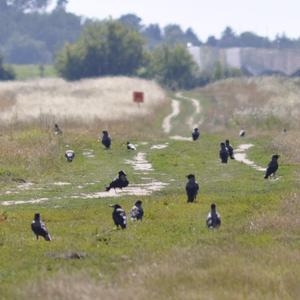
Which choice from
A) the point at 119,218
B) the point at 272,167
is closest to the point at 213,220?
the point at 119,218

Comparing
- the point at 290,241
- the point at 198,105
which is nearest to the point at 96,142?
the point at 290,241

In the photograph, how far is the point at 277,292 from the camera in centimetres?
1722

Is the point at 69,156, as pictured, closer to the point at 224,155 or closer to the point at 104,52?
the point at 224,155

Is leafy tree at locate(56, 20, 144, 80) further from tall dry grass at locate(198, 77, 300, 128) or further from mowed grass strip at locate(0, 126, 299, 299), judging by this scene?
mowed grass strip at locate(0, 126, 299, 299)

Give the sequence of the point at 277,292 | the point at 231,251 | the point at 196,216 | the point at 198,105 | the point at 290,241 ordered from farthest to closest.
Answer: the point at 198,105 < the point at 196,216 < the point at 290,241 < the point at 231,251 < the point at 277,292

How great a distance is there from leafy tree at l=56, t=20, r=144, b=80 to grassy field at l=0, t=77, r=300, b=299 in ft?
331

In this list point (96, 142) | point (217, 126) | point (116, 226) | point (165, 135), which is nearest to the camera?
point (116, 226)

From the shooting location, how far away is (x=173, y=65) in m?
152

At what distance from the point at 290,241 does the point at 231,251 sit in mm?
2072

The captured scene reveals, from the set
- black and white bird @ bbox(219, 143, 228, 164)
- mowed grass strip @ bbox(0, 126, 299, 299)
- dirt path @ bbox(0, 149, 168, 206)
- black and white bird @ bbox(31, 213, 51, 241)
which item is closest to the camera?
mowed grass strip @ bbox(0, 126, 299, 299)

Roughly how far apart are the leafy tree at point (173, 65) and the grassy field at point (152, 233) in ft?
347

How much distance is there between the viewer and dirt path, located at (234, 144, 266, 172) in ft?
137

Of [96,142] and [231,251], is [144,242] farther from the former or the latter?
[96,142]

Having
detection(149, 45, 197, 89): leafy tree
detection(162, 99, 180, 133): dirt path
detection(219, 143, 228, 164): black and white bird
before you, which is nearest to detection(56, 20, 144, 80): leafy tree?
detection(149, 45, 197, 89): leafy tree
